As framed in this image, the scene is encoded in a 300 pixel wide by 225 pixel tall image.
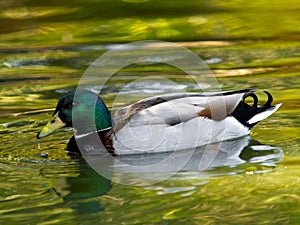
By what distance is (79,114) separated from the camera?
8.19 metres

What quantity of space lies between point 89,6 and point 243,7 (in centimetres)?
226

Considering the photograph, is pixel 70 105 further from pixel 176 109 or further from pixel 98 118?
pixel 176 109

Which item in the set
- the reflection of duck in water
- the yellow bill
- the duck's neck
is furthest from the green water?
the duck's neck

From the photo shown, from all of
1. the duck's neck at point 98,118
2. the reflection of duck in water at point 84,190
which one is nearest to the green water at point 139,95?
the reflection of duck in water at point 84,190

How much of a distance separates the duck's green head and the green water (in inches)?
8.7

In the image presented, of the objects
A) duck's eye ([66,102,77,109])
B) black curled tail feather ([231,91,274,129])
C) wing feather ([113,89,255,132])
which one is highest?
duck's eye ([66,102,77,109])

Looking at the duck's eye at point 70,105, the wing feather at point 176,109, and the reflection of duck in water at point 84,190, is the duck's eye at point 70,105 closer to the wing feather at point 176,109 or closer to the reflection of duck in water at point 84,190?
the wing feather at point 176,109

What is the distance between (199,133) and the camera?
8.20 metres

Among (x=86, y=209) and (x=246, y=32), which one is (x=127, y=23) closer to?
(x=246, y=32)

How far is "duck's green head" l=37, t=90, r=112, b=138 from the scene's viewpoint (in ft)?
26.5

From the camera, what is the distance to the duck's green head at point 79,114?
8078 mm

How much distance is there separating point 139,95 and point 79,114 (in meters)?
1.79

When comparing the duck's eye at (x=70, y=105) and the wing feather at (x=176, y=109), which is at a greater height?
the duck's eye at (x=70, y=105)

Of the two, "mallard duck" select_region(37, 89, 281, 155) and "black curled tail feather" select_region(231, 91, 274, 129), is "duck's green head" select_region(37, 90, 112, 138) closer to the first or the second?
"mallard duck" select_region(37, 89, 281, 155)
